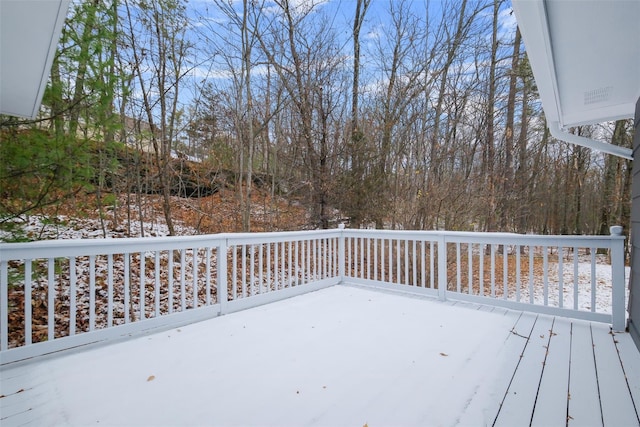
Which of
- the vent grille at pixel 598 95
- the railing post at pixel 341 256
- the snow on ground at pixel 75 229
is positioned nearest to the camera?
the vent grille at pixel 598 95

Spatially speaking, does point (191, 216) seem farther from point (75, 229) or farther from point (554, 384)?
point (554, 384)

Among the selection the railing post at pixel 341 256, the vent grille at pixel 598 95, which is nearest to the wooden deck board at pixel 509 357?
the vent grille at pixel 598 95

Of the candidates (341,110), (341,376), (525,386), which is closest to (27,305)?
(341,376)

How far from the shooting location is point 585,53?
224 cm

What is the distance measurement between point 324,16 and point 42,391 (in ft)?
24.4

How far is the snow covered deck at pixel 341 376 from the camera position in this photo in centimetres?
178

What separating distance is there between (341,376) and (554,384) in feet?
4.47

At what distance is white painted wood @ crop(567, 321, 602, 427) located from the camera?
1.76 meters

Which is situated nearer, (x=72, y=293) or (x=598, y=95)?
(x=72, y=293)

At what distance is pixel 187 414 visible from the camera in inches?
69.7

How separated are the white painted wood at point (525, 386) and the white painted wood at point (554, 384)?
0.03 metres

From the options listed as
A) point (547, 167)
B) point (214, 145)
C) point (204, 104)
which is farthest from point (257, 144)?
point (547, 167)

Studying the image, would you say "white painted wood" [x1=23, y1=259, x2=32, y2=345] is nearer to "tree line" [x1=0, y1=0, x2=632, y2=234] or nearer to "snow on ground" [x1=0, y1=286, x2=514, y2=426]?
"snow on ground" [x1=0, y1=286, x2=514, y2=426]

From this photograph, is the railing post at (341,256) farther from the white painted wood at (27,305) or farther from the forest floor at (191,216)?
the white painted wood at (27,305)
